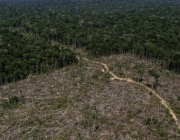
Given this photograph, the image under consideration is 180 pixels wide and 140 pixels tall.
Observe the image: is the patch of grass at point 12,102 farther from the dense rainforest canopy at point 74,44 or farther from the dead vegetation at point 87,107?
the dense rainforest canopy at point 74,44

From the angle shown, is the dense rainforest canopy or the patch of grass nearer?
the patch of grass

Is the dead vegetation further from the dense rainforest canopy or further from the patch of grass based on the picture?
the dense rainforest canopy

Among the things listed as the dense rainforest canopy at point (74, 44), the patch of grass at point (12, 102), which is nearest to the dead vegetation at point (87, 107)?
the patch of grass at point (12, 102)

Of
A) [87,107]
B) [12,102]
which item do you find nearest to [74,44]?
[12,102]

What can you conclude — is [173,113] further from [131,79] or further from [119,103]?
[131,79]

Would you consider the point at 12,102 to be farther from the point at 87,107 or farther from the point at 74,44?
the point at 74,44

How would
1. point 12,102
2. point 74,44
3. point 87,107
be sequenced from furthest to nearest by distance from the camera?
point 74,44
point 12,102
point 87,107

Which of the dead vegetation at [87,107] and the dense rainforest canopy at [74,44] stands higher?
the dense rainforest canopy at [74,44]

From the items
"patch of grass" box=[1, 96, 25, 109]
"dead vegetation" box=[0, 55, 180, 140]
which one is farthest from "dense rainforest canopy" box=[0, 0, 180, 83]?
"patch of grass" box=[1, 96, 25, 109]
